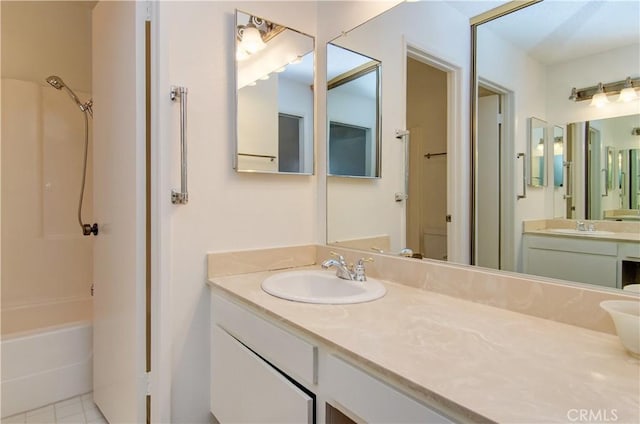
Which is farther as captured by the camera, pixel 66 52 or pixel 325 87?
pixel 66 52

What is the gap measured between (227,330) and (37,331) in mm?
Answer: 1258

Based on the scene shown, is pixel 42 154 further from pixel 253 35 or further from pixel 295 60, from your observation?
pixel 295 60

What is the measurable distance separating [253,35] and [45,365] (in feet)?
6.53

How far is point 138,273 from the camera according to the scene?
1333 mm

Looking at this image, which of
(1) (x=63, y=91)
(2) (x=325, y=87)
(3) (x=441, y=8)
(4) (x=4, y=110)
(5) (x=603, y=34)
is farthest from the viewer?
(1) (x=63, y=91)

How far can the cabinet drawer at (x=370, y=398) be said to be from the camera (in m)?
0.63

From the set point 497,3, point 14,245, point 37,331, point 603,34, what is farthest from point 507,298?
point 14,245

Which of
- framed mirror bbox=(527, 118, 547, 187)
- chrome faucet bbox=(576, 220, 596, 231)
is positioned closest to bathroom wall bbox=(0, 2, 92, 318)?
framed mirror bbox=(527, 118, 547, 187)

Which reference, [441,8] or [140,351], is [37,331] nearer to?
[140,351]

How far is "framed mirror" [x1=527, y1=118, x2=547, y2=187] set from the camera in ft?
3.44

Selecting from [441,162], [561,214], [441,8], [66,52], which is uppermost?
[66,52]

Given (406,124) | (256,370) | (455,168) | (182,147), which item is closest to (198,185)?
(182,147)

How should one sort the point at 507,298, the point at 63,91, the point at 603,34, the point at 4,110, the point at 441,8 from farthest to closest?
the point at 63,91 < the point at 4,110 < the point at 441,8 < the point at 507,298 < the point at 603,34

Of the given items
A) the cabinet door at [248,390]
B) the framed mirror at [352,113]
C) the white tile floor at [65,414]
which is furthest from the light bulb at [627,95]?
the white tile floor at [65,414]
